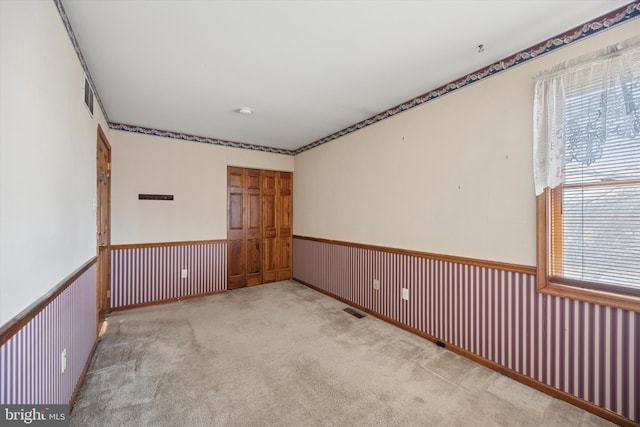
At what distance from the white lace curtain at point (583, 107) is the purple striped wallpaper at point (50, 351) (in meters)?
3.10

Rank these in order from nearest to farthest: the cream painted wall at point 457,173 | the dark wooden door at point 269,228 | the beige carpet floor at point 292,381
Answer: the beige carpet floor at point 292,381
the cream painted wall at point 457,173
the dark wooden door at point 269,228

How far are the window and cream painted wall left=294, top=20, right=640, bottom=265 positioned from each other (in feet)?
0.36

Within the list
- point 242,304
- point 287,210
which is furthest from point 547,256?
point 287,210

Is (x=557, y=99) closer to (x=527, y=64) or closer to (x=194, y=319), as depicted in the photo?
(x=527, y=64)

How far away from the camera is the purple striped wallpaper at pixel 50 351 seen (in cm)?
113

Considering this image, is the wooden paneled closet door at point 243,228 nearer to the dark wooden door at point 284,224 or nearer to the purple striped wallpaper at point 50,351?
the dark wooden door at point 284,224

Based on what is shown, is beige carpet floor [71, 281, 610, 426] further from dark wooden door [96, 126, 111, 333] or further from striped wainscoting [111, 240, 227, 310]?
striped wainscoting [111, 240, 227, 310]

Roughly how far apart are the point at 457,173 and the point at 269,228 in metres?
3.46

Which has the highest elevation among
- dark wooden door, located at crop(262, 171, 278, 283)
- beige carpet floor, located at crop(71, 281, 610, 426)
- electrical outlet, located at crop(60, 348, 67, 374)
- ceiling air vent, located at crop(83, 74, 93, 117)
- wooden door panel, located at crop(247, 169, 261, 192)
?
ceiling air vent, located at crop(83, 74, 93, 117)

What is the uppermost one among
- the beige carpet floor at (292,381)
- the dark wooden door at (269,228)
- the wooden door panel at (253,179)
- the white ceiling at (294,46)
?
the white ceiling at (294,46)

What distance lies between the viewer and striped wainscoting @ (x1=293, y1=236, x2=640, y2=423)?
5.65 feet

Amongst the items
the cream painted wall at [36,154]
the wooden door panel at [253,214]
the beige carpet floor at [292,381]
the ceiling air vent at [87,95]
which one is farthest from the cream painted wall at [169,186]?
the cream painted wall at [36,154]

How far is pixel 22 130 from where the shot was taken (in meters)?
1.19

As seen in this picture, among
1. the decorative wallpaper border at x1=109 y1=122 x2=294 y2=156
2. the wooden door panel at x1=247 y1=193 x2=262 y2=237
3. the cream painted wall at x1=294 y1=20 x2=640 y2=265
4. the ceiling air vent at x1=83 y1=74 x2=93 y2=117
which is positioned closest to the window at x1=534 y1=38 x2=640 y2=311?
the cream painted wall at x1=294 y1=20 x2=640 y2=265
